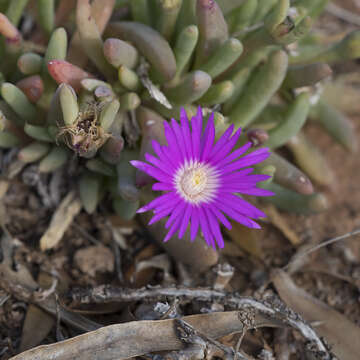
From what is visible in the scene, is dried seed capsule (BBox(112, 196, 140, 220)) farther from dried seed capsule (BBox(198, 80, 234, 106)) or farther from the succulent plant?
dried seed capsule (BBox(198, 80, 234, 106))

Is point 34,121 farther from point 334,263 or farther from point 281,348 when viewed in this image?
point 334,263

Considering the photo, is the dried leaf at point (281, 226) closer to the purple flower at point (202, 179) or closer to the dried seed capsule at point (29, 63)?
the purple flower at point (202, 179)

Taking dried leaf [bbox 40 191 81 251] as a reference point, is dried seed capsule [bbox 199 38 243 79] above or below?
above

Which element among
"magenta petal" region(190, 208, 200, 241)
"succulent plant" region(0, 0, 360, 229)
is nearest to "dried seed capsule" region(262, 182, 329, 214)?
"succulent plant" region(0, 0, 360, 229)

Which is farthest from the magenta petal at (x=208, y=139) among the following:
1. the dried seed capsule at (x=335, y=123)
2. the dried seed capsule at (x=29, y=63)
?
the dried seed capsule at (x=335, y=123)

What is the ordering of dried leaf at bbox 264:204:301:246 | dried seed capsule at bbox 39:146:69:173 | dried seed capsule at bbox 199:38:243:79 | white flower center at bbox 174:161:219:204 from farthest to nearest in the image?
dried leaf at bbox 264:204:301:246
dried seed capsule at bbox 39:146:69:173
dried seed capsule at bbox 199:38:243:79
white flower center at bbox 174:161:219:204

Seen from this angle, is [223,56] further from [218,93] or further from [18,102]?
[18,102]

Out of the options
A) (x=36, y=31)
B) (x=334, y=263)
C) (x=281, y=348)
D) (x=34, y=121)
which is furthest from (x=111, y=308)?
(x=36, y=31)
